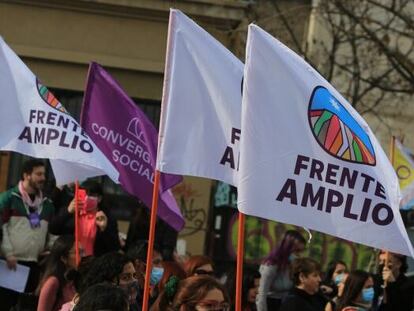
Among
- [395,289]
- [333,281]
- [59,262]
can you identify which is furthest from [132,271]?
[333,281]

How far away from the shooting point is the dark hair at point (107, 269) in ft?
19.2

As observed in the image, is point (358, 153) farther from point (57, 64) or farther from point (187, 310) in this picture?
point (57, 64)

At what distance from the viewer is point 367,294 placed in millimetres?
7629

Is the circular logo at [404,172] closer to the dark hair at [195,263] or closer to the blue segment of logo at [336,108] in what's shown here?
the dark hair at [195,263]

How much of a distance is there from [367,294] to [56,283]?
2.42 metres

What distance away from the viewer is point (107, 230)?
30.1ft

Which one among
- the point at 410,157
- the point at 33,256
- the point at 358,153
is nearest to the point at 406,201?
the point at 410,157

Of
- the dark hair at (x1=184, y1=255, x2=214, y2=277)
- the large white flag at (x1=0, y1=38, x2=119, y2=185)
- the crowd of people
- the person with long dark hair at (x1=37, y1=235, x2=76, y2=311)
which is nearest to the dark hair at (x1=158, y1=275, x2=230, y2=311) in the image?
the crowd of people

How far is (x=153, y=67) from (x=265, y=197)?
10728 mm

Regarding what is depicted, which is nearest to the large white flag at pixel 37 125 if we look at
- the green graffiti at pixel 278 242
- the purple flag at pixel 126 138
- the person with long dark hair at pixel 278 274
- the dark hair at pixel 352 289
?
the purple flag at pixel 126 138

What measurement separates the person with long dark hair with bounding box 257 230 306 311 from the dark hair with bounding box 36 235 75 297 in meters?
2.63

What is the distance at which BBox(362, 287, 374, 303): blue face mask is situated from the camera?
24.8 feet

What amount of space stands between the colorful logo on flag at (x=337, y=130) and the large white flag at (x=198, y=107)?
657 millimetres

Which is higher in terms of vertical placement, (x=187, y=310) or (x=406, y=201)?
(x=406, y=201)
